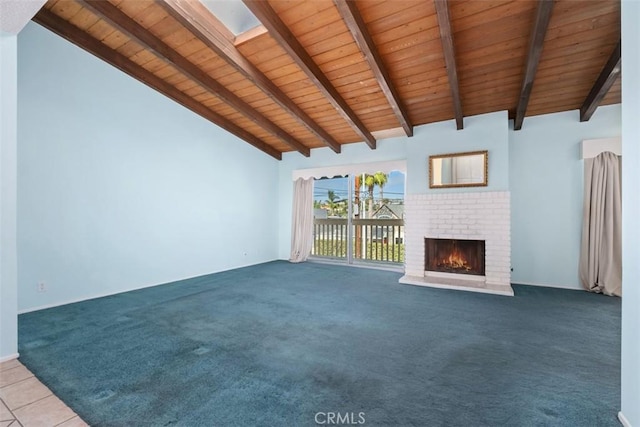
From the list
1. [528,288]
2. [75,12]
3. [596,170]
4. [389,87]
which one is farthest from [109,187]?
[596,170]

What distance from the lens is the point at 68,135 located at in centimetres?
325

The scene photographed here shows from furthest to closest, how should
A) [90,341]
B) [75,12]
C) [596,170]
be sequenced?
[596,170] → [75,12] → [90,341]

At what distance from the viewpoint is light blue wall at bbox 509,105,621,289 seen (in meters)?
3.93

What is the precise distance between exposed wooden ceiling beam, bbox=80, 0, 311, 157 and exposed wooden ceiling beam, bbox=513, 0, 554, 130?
367 centimetres

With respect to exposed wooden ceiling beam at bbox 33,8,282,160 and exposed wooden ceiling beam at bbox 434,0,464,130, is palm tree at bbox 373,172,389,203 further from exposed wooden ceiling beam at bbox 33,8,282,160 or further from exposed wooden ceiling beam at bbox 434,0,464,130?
exposed wooden ceiling beam at bbox 33,8,282,160

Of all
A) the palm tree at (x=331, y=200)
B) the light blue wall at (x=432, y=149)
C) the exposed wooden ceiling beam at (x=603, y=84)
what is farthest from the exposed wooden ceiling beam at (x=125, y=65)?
the exposed wooden ceiling beam at (x=603, y=84)

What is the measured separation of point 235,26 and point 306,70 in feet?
2.96

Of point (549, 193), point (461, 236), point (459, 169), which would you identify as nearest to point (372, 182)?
point (459, 169)

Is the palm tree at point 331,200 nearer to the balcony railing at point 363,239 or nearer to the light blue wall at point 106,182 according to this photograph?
the balcony railing at point 363,239

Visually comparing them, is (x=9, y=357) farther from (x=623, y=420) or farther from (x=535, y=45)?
(x=535, y=45)

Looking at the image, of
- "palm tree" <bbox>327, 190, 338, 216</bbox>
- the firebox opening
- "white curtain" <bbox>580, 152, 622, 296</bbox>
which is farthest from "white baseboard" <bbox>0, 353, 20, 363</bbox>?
"white curtain" <bbox>580, 152, 622, 296</bbox>

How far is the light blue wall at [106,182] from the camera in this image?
301 centimetres

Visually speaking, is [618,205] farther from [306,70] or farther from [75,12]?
[75,12]

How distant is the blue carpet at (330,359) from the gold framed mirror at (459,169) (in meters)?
1.75
